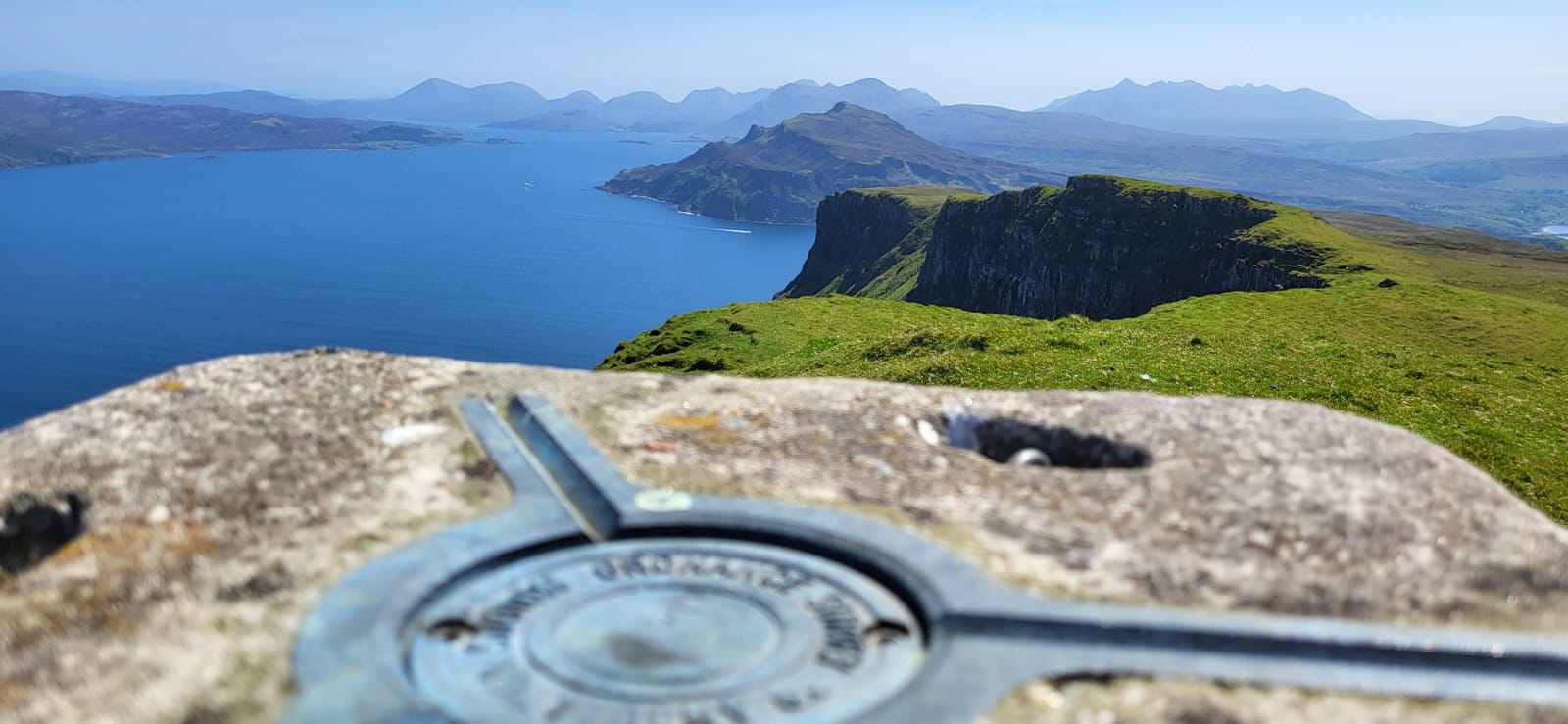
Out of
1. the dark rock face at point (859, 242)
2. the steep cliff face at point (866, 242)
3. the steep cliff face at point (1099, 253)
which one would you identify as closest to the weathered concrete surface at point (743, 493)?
the steep cliff face at point (1099, 253)

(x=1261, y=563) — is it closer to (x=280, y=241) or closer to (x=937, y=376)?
(x=937, y=376)

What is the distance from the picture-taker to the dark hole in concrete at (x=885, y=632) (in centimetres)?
431

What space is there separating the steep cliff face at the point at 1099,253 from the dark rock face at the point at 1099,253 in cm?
12

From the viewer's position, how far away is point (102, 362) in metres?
114

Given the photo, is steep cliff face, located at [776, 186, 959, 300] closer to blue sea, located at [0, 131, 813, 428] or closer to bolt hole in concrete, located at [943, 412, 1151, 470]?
blue sea, located at [0, 131, 813, 428]

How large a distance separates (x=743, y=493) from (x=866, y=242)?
611 feet

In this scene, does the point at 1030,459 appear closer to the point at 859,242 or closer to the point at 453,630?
→ the point at 453,630

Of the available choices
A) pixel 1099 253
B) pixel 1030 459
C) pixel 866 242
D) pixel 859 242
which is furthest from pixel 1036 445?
pixel 859 242

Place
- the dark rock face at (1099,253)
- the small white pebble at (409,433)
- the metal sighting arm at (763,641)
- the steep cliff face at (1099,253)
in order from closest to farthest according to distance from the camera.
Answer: the metal sighting arm at (763,641), the small white pebble at (409,433), the steep cliff face at (1099,253), the dark rock face at (1099,253)

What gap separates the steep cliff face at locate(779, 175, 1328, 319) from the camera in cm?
7069

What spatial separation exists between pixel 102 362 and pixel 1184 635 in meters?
136

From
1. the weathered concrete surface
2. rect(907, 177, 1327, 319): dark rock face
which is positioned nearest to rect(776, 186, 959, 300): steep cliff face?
rect(907, 177, 1327, 319): dark rock face

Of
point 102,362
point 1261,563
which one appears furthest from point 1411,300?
point 102,362

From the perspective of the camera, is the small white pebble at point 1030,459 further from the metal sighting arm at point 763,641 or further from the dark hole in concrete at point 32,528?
the dark hole in concrete at point 32,528
